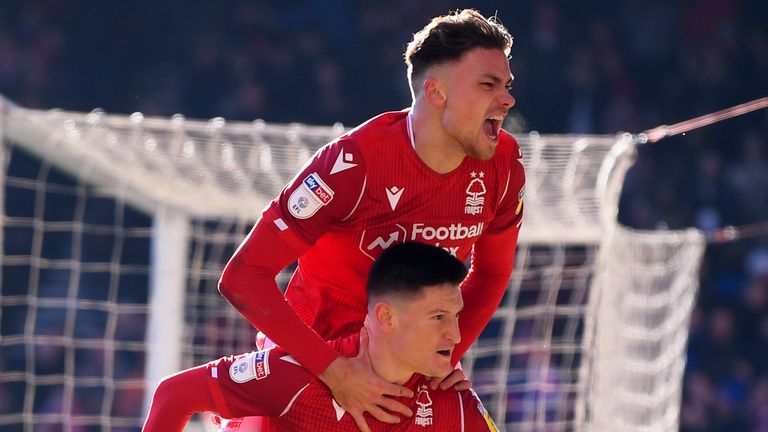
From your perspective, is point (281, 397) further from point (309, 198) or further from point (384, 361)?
point (309, 198)

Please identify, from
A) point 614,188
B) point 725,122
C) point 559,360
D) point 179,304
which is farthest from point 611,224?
point 725,122

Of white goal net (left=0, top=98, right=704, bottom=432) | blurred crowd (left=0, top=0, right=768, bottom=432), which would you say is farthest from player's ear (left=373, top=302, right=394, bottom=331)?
blurred crowd (left=0, top=0, right=768, bottom=432)

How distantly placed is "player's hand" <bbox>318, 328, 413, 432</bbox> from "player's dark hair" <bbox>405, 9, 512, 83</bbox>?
717 millimetres

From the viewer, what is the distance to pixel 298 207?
9.32 feet

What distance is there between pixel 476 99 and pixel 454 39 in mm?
155

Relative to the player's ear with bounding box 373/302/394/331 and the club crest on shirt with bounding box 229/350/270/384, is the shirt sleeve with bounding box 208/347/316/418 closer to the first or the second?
the club crest on shirt with bounding box 229/350/270/384

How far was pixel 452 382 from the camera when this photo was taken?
3.08 metres

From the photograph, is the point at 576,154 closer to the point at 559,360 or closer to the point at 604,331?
the point at 604,331

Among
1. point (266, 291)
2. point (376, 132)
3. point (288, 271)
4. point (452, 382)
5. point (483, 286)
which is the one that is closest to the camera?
point (266, 291)

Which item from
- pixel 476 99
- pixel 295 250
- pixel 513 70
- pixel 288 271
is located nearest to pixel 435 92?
pixel 476 99

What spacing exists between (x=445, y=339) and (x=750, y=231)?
5939 millimetres

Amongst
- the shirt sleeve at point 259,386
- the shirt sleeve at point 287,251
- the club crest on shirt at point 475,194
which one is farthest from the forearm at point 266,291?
the club crest on shirt at point 475,194

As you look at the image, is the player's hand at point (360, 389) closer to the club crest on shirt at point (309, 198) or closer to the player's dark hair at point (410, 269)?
the player's dark hair at point (410, 269)

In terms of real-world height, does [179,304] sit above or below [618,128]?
below
